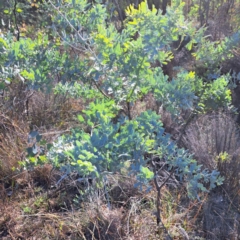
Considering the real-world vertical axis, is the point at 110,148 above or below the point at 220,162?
above

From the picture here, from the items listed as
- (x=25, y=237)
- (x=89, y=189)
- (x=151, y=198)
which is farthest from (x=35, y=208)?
(x=151, y=198)

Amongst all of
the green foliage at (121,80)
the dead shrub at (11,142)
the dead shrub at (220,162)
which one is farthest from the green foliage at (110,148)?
the dead shrub at (11,142)

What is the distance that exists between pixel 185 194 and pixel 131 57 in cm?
144

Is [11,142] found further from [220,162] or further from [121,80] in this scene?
[220,162]

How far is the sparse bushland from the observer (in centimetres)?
186

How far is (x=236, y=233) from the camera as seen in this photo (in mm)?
2588

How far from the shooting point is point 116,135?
5.54 feet

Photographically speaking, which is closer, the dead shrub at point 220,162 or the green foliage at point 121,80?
the green foliage at point 121,80

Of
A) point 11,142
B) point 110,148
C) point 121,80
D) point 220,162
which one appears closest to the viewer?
point 110,148

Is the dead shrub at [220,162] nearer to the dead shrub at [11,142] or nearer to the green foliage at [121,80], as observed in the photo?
the green foliage at [121,80]

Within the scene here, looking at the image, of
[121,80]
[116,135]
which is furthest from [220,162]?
[116,135]

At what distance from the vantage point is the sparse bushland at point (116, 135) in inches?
73.1

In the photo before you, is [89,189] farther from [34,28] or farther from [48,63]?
[34,28]

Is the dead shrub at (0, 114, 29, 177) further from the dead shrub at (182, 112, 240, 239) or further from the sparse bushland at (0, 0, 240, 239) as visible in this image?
the dead shrub at (182, 112, 240, 239)
